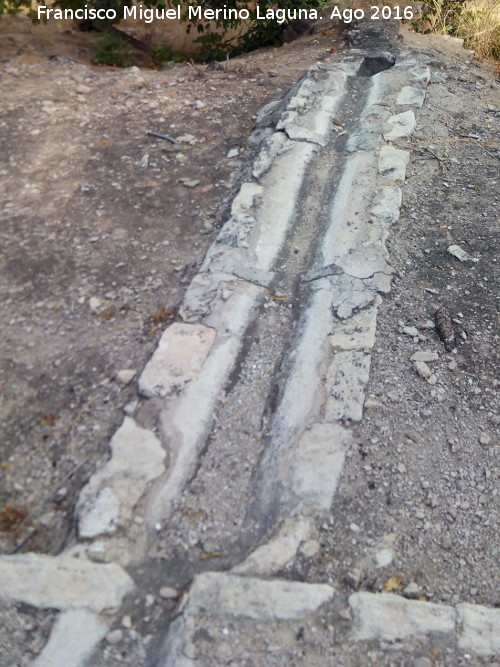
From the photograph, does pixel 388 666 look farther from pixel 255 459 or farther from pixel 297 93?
pixel 297 93

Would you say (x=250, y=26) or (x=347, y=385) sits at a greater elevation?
(x=250, y=26)

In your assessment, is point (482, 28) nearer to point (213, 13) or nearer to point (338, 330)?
point (213, 13)

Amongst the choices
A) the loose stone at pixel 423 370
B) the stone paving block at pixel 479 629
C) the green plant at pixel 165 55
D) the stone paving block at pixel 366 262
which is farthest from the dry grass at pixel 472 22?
the stone paving block at pixel 479 629

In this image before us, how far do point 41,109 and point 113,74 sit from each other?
0.63 metres

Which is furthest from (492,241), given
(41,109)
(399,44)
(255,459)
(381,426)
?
(41,109)

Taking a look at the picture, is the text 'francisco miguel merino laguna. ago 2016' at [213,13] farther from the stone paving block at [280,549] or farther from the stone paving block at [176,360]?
the stone paving block at [280,549]

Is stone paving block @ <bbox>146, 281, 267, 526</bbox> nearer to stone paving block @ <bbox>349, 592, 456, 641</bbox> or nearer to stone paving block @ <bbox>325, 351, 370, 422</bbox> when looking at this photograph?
stone paving block @ <bbox>325, 351, 370, 422</bbox>

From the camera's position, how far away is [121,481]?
1.77 m

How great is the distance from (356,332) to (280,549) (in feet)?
2.85

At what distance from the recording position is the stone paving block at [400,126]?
3.18 metres

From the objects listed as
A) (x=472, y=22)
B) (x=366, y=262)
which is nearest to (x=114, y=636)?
(x=366, y=262)

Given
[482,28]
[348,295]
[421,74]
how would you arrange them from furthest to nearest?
[482,28] → [421,74] → [348,295]

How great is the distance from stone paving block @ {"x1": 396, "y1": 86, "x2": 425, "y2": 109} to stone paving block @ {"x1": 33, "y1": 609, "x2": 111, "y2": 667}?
2964 millimetres

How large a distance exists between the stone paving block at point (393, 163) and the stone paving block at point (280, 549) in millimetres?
1800
